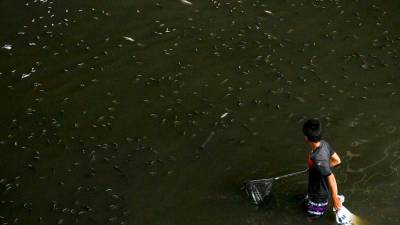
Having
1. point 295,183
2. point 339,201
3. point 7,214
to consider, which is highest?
point 339,201

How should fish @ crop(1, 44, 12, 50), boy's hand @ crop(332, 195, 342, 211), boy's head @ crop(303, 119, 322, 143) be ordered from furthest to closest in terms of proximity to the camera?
fish @ crop(1, 44, 12, 50)
boy's hand @ crop(332, 195, 342, 211)
boy's head @ crop(303, 119, 322, 143)

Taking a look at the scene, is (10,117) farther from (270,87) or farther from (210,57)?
(270,87)

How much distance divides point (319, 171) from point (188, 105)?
208cm

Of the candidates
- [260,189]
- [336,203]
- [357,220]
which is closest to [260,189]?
[260,189]

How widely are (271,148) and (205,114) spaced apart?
0.86 metres

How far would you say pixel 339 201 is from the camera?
407cm

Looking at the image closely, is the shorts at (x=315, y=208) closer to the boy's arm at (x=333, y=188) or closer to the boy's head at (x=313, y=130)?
the boy's arm at (x=333, y=188)

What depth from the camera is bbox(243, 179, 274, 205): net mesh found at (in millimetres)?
4488

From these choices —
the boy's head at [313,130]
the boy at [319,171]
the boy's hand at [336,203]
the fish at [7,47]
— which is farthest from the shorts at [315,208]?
the fish at [7,47]

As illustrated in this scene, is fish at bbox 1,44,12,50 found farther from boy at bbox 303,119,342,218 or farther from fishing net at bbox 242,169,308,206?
boy at bbox 303,119,342,218

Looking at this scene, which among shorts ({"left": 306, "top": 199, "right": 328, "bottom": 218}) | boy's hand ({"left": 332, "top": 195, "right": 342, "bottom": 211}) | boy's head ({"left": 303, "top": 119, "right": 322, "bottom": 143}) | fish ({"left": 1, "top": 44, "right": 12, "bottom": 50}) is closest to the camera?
boy's head ({"left": 303, "top": 119, "right": 322, "bottom": 143})

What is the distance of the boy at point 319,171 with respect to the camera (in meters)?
3.93

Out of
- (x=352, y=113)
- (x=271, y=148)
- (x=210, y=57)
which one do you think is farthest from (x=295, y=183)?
(x=210, y=57)

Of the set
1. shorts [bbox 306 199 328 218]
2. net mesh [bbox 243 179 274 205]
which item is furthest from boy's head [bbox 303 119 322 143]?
net mesh [bbox 243 179 274 205]
